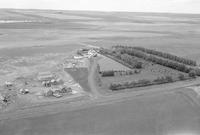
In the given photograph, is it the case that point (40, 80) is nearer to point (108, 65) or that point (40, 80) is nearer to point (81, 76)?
point (81, 76)

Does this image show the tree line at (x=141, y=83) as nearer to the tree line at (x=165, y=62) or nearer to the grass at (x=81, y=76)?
the grass at (x=81, y=76)

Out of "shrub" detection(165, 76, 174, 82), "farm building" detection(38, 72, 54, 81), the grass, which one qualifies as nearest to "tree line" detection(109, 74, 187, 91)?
"shrub" detection(165, 76, 174, 82)

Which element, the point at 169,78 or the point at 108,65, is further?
the point at 108,65

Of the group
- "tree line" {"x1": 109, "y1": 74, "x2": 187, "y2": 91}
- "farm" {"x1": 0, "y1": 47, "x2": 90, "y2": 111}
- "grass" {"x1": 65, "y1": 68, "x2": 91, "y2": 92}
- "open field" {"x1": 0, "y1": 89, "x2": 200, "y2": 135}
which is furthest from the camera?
"grass" {"x1": 65, "y1": 68, "x2": 91, "y2": 92}

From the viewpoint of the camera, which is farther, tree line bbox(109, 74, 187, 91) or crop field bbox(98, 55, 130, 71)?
crop field bbox(98, 55, 130, 71)

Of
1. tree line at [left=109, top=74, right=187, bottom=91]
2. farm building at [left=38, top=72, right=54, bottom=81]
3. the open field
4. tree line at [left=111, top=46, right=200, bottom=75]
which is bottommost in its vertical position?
the open field

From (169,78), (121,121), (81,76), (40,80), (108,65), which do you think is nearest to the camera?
(121,121)

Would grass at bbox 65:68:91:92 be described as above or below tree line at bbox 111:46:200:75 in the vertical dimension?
below

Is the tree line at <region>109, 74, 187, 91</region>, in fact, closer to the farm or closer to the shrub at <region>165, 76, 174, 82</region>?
the shrub at <region>165, 76, 174, 82</region>

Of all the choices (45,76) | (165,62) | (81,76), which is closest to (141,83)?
(81,76)

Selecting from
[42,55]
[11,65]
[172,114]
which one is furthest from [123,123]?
[42,55]

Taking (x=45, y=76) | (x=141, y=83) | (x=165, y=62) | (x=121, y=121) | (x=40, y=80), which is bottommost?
(x=121, y=121)
